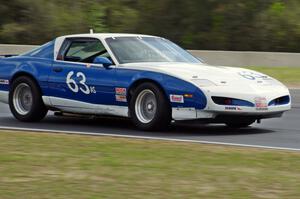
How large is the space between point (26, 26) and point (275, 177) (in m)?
27.2

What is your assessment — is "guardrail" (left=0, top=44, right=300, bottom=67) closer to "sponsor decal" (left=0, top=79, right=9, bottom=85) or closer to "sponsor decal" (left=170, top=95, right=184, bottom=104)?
"sponsor decal" (left=0, top=79, right=9, bottom=85)

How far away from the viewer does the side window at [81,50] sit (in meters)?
12.6

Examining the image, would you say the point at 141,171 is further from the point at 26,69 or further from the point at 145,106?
the point at 26,69

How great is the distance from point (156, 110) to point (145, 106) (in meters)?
0.30

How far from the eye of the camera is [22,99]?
13.4m

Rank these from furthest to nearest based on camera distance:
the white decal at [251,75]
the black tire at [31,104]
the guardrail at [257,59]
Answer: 1. the guardrail at [257,59]
2. the black tire at [31,104]
3. the white decal at [251,75]

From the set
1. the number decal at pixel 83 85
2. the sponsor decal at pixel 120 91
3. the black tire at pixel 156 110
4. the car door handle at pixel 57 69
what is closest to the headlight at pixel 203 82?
the black tire at pixel 156 110

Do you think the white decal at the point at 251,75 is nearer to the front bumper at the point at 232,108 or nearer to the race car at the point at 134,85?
the race car at the point at 134,85

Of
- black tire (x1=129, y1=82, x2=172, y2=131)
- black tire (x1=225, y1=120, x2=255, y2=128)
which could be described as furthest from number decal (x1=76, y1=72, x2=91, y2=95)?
black tire (x1=225, y1=120, x2=255, y2=128)

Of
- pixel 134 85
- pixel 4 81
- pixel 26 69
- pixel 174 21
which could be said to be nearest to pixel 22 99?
pixel 4 81

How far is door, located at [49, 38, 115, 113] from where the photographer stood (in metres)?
12.2

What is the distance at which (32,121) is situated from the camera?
13344 millimetres

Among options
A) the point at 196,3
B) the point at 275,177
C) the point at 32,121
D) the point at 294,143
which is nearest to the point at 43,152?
the point at 275,177

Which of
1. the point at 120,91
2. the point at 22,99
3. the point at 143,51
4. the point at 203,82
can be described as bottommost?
the point at 22,99
